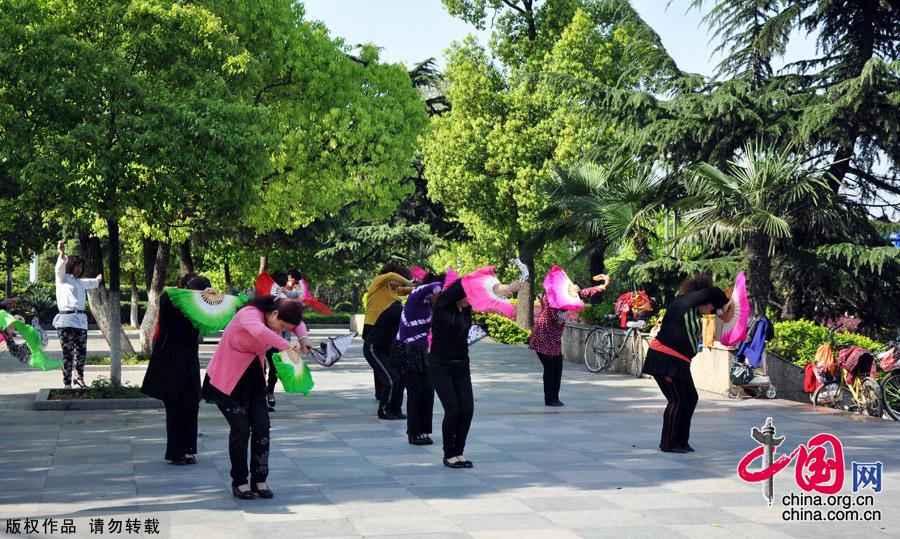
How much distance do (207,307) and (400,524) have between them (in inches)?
120

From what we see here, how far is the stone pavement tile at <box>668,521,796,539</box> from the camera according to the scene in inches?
269

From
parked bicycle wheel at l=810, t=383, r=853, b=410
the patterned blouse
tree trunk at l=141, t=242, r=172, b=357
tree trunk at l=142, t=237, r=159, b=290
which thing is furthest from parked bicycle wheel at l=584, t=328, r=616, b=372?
tree trunk at l=142, t=237, r=159, b=290

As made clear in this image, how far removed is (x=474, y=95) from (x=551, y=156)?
294 centimetres

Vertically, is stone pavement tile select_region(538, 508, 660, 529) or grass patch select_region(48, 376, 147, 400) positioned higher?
grass patch select_region(48, 376, 147, 400)

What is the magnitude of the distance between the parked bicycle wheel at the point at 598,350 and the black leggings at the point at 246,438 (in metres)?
12.8

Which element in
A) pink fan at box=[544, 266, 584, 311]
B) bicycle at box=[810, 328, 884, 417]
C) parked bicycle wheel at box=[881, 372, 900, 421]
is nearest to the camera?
pink fan at box=[544, 266, 584, 311]

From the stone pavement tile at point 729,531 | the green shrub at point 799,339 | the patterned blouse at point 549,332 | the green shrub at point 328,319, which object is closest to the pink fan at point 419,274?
the patterned blouse at point 549,332

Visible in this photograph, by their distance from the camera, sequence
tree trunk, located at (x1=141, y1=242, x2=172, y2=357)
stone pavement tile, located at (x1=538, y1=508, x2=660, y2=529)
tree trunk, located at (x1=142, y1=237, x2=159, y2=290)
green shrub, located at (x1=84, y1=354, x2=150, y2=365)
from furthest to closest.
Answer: tree trunk, located at (x1=142, y1=237, x2=159, y2=290), tree trunk, located at (x1=141, y1=242, x2=172, y2=357), green shrub, located at (x1=84, y1=354, x2=150, y2=365), stone pavement tile, located at (x1=538, y1=508, x2=660, y2=529)

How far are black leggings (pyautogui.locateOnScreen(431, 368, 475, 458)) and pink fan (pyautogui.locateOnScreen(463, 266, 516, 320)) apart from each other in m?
0.68

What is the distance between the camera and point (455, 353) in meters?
9.59

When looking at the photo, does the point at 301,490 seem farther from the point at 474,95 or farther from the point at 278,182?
the point at 474,95

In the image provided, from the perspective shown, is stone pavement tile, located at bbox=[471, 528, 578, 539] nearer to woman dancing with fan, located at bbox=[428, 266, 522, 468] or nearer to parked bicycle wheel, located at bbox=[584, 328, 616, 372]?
woman dancing with fan, located at bbox=[428, 266, 522, 468]

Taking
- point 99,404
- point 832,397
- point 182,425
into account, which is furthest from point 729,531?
point 99,404

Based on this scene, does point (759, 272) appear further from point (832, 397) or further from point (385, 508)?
point (385, 508)
